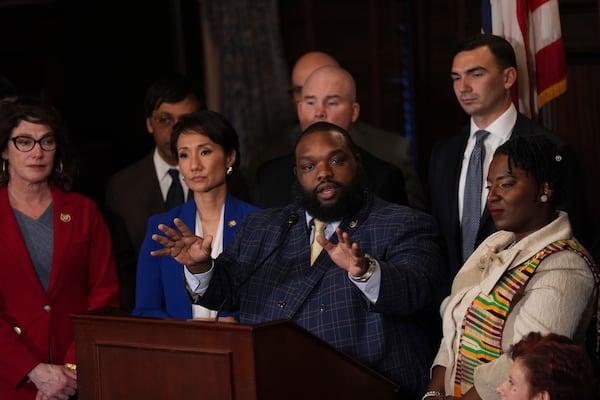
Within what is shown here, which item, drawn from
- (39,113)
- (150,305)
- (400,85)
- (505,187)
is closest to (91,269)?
(150,305)

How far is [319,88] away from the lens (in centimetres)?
495

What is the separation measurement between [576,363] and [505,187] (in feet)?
2.17

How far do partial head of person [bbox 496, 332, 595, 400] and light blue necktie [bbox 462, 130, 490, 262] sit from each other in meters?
1.31

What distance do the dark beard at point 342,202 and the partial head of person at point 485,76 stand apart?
83cm

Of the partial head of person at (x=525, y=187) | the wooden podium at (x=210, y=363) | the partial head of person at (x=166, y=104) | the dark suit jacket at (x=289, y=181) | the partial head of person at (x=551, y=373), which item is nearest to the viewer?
the partial head of person at (x=551, y=373)

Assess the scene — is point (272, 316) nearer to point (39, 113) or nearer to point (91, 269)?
point (91, 269)

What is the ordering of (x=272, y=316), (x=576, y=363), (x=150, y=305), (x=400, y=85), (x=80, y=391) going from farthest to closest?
(x=400, y=85) < (x=150, y=305) < (x=272, y=316) < (x=80, y=391) < (x=576, y=363)

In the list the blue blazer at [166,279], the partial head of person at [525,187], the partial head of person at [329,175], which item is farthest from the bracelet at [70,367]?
the partial head of person at [525,187]

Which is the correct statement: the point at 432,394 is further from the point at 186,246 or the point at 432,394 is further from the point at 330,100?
the point at 330,100

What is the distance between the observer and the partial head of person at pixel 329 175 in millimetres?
3730

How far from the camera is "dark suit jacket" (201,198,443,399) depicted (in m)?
3.56

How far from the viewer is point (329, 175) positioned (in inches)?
148

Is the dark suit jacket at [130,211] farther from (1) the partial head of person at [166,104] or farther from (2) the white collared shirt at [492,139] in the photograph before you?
(2) the white collared shirt at [492,139]

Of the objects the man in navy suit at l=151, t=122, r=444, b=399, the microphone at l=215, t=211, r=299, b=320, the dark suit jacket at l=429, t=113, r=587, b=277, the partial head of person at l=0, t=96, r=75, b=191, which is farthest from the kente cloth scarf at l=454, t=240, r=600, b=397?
the partial head of person at l=0, t=96, r=75, b=191
